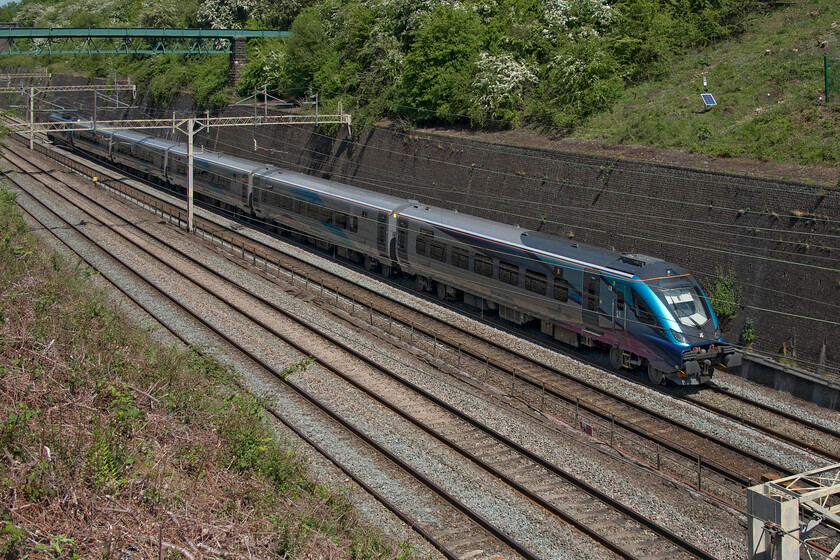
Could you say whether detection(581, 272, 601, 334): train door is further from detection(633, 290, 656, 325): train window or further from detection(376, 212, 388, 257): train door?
detection(376, 212, 388, 257): train door

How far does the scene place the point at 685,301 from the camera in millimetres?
18094

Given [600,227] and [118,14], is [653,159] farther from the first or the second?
[118,14]

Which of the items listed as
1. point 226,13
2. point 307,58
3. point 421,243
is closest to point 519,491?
point 421,243

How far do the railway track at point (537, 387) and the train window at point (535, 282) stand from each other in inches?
75.7

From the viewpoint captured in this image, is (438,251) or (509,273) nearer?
(509,273)

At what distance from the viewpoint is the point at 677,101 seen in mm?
29094

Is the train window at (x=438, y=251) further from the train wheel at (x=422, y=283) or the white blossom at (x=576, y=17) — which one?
the white blossom at (x=576, y=17)

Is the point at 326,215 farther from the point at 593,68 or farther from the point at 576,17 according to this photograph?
the point at 576,17

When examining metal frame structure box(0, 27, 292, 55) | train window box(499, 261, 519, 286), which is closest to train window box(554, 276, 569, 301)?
train window box(499, 261, 519, 286)

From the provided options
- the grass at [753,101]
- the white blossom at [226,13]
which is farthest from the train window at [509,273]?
the white blossom at [226,13]

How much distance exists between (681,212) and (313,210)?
13.7m

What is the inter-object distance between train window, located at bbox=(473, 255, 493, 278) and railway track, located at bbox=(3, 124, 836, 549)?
74.4 inches

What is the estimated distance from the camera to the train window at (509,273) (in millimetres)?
21237

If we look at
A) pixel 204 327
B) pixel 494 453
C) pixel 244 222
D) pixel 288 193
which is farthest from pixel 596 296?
pixel 244 222
